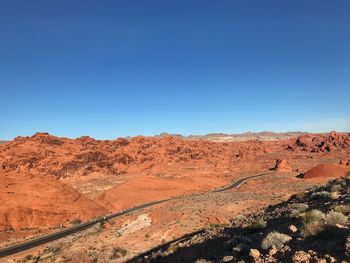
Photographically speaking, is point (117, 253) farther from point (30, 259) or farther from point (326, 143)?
point (326, 143)

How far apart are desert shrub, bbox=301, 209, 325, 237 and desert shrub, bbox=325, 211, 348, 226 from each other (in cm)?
24

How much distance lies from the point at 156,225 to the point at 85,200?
77.0ft

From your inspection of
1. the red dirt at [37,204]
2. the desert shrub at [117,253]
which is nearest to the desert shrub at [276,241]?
the desert shrub at [117,253]

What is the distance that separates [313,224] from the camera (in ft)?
41.1

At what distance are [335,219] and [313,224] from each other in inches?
32.2

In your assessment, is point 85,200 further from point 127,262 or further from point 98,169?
point 98,169

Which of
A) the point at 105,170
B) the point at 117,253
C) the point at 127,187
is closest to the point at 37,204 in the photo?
the point at 127,187

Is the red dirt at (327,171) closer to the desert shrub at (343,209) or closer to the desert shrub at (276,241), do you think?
the desert shrub at (343,209)

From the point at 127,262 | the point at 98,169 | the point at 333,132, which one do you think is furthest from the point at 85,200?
the point at 333,132

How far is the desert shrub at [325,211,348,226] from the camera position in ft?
41.0

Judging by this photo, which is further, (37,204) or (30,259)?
(37,204)

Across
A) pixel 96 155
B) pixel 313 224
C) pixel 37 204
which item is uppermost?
pixel 96 155

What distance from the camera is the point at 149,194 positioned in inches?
2758

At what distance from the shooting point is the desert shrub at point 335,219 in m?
12.5
